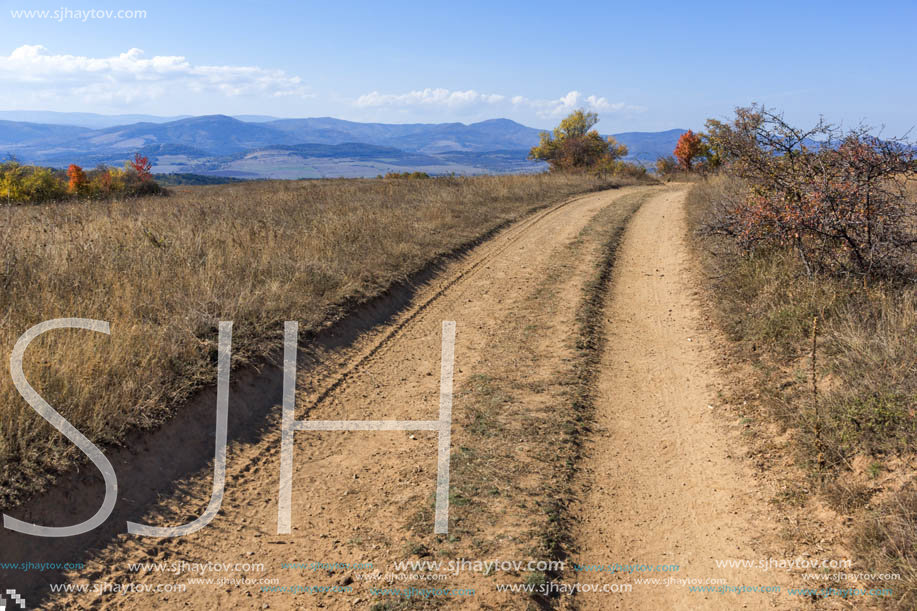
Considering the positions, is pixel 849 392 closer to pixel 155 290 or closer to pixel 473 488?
pixel 473 488

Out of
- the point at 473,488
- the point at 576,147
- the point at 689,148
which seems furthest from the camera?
the point at 689,148

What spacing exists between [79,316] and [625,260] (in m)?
10.4

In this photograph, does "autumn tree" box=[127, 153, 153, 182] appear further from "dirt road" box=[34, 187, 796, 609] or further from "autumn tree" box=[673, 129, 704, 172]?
"dirt road" box=[34, 187, 796, 609]

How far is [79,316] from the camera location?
19.3 feet

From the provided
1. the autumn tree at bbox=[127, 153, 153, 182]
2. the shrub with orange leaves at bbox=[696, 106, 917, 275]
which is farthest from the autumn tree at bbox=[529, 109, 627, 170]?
the autumn tree at bbox=[127, 153, 153, 182]

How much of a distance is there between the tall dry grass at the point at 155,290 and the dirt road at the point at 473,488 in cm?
88

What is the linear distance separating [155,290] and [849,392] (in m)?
7.61

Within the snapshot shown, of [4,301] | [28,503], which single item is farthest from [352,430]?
[4,301]

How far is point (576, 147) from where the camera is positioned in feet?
169

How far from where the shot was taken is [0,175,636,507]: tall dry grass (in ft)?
15.0

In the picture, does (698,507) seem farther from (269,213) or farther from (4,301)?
(269,213)

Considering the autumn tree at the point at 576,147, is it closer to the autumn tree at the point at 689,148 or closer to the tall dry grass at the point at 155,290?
the autumn tree at the point at 689,148

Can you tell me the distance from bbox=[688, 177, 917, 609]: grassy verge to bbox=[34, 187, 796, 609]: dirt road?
58cm

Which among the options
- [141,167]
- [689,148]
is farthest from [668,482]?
[141,167]
